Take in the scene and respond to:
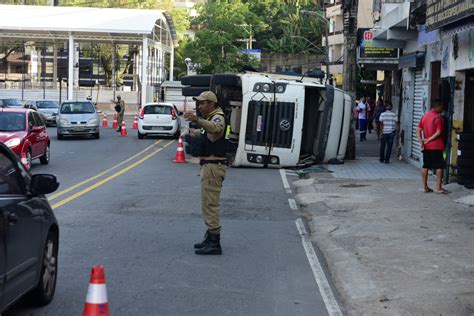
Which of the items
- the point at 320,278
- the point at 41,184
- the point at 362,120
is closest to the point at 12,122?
the point at 320,278

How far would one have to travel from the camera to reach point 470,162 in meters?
15.2

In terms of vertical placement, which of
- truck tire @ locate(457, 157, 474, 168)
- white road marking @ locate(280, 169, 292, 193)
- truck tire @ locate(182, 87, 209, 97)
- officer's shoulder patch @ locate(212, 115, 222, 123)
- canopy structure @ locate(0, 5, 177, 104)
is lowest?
white road marking @ locate(280, 169, 292, 193)

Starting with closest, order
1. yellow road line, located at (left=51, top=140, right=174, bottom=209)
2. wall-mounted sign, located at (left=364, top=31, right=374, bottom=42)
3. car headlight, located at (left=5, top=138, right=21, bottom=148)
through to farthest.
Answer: yellow road line, located at (left=51, top=140, right=174, bottom=209) < car headlight, located at (left=5, top=138, right=21, bottom=148) < wall-mounted sign, located at (left=364, top=31, right=374, bottom=42)

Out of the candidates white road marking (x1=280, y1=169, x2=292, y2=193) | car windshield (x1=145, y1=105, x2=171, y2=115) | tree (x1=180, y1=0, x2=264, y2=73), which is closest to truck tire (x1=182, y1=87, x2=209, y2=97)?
white road marking (x1=280, y1=169, x2=292, y2=193)

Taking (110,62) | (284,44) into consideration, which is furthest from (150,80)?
(284,44)

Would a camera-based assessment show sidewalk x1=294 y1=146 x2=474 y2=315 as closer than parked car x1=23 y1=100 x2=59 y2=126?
Yes

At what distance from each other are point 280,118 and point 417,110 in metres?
4.52

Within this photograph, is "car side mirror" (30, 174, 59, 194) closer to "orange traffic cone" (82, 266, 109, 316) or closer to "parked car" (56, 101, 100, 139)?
"orange traffic cone" (82, 266, 109, 316)

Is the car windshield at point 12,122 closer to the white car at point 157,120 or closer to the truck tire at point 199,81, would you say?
the truck tire at point 199,81

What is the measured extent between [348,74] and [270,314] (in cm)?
1796

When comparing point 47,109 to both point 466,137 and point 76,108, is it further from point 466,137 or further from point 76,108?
point 466,137

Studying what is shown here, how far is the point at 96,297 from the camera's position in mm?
4703

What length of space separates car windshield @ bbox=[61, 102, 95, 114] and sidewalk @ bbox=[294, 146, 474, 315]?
16.3m

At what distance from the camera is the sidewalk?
23.8ft
